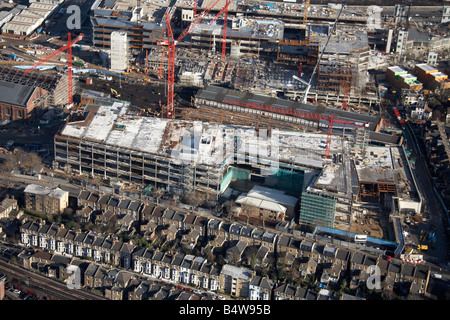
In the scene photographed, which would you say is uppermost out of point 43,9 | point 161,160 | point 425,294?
point 43,9

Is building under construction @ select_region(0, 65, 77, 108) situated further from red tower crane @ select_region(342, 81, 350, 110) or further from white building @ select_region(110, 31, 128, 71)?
red tower crane @ select_region(342, 81, 350, 110)

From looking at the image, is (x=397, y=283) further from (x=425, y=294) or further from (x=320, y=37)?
(x=320, y=37)

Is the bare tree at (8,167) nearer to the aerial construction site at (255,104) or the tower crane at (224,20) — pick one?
the aerial construction site at (255,104)

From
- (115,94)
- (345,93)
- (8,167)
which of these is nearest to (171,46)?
(115,94)

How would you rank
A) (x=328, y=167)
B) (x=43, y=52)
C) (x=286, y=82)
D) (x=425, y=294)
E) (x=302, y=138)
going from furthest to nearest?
(x=43, y=52)
(x=286, y=82)
(x=302, y=138)
(x=328, y=167)
(x=425, y=294)

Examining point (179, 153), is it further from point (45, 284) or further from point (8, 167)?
point (45, 284)

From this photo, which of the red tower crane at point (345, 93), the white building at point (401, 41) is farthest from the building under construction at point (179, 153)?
the white building at point (401, 41)

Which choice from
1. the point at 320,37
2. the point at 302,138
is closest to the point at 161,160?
the point at 302,138
